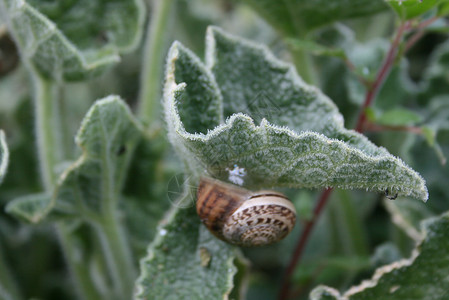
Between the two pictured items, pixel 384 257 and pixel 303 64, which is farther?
pixel 303 64

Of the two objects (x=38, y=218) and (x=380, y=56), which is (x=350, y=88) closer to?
(x=380, y=56)

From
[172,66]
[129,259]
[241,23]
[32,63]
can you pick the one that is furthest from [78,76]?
[241,23]

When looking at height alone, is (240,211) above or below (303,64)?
below

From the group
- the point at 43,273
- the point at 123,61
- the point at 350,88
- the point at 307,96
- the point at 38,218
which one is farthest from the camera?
the point at 123,61

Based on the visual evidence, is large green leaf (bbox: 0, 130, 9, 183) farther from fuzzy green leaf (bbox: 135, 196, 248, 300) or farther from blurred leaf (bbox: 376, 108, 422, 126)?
blurred leaf (bbox: 376, 108, 422, 126)

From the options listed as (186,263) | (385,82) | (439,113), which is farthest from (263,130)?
(439,113)

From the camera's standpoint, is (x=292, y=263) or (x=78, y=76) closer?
(x=78, y=76)

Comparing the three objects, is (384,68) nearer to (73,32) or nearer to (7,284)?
(73,32)

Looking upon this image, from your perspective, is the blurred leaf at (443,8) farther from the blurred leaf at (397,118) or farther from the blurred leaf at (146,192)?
the blurred leaf at (146,192)
